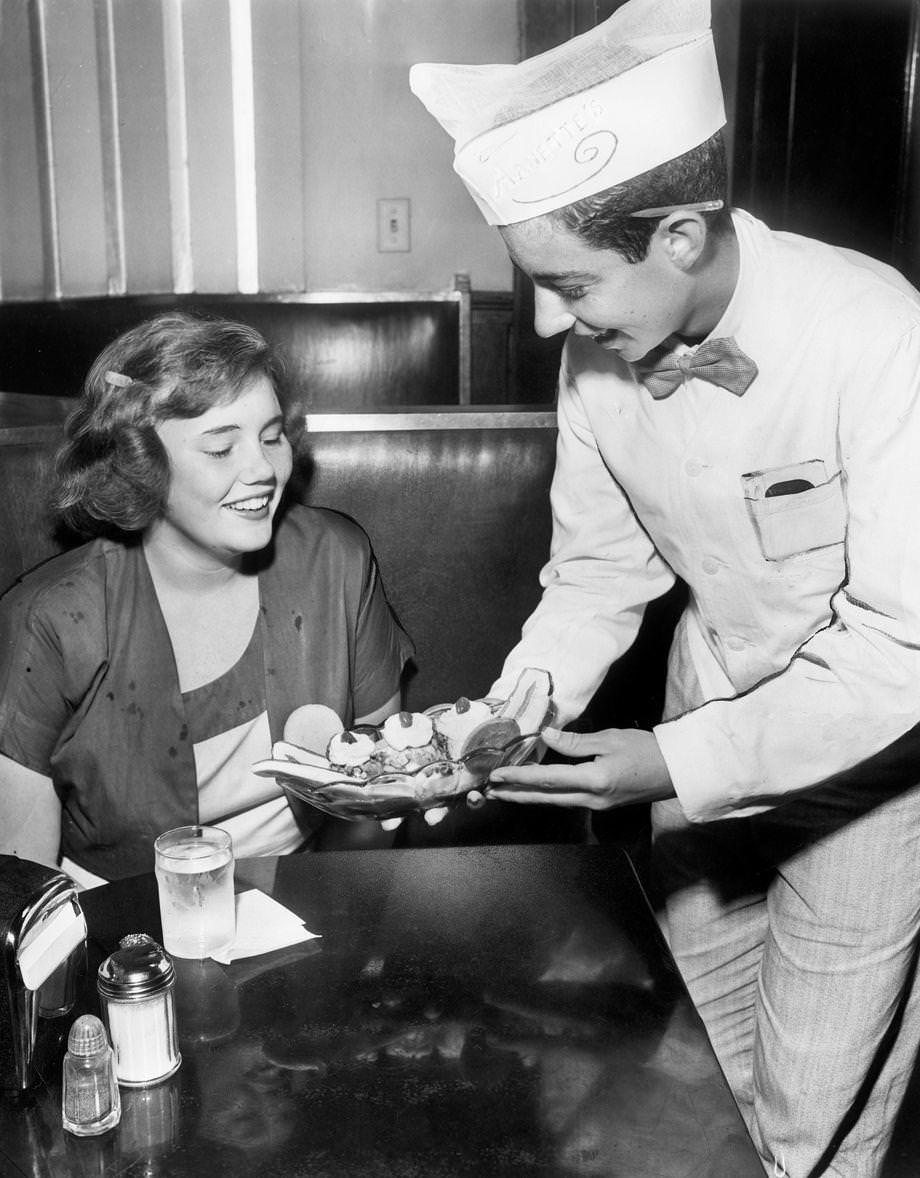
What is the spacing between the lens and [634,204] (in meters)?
1.37

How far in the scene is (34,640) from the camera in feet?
5.87

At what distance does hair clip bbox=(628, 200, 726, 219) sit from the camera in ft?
4.50

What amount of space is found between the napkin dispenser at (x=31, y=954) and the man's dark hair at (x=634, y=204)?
0.89m

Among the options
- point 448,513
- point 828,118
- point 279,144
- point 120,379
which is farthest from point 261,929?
point 279,144

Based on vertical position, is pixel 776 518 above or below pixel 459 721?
above

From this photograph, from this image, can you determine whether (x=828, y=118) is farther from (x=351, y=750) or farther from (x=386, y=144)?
(x=351, y=750)

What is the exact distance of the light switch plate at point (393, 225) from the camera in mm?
4617

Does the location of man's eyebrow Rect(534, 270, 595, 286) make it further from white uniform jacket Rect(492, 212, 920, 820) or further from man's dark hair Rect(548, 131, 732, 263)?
white uniform jacket Rect(492, 212, 920, 820)

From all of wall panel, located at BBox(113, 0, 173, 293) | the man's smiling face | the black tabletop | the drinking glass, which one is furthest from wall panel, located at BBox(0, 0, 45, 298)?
the drinking glass

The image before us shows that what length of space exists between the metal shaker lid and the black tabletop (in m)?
0.09

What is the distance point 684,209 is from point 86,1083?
1081 mm

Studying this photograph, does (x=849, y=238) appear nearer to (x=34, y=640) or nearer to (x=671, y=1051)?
(x=34, y=640)

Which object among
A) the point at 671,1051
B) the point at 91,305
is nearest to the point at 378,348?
the point at 91,305

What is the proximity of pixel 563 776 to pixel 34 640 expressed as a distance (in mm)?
850
